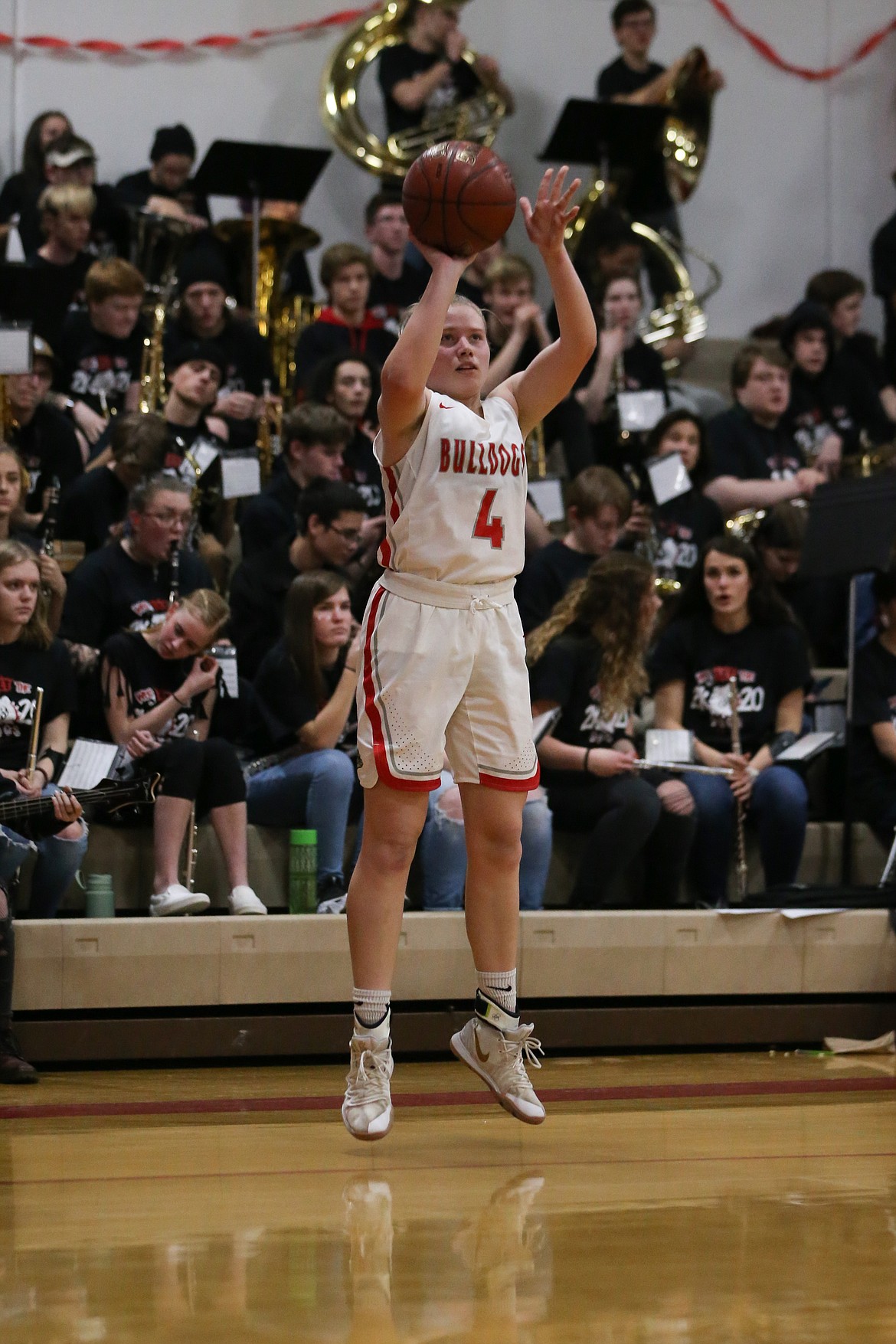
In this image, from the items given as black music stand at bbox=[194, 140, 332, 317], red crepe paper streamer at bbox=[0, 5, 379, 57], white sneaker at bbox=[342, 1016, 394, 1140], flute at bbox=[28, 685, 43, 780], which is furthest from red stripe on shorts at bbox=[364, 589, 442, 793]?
red crepe paper streamer at bbox=[0, 5, 379, 57]

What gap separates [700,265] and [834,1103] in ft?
23.5

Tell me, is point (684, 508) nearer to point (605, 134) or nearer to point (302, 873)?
point (302, 873)

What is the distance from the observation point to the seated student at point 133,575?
5.12 meters

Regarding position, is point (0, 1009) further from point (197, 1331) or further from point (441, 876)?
point (197, 1331)

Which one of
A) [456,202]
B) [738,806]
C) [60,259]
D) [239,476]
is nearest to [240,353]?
[60,259]

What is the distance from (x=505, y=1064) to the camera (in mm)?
3186

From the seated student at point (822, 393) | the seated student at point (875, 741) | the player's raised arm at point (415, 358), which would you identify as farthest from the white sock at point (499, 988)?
the seated student at point (822, 393)

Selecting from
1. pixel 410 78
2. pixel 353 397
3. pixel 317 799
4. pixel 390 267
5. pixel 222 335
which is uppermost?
pixel 410 78

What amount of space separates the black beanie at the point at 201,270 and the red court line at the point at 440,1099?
167 inches

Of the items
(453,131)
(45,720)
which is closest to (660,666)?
Answer: (45,720)

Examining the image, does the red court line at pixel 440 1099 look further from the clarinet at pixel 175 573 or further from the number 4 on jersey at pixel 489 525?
the clarinet at pixel 175 573

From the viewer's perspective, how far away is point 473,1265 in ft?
7.45

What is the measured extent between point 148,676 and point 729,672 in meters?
1.79

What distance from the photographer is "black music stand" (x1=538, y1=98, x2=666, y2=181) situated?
817 centimetres
